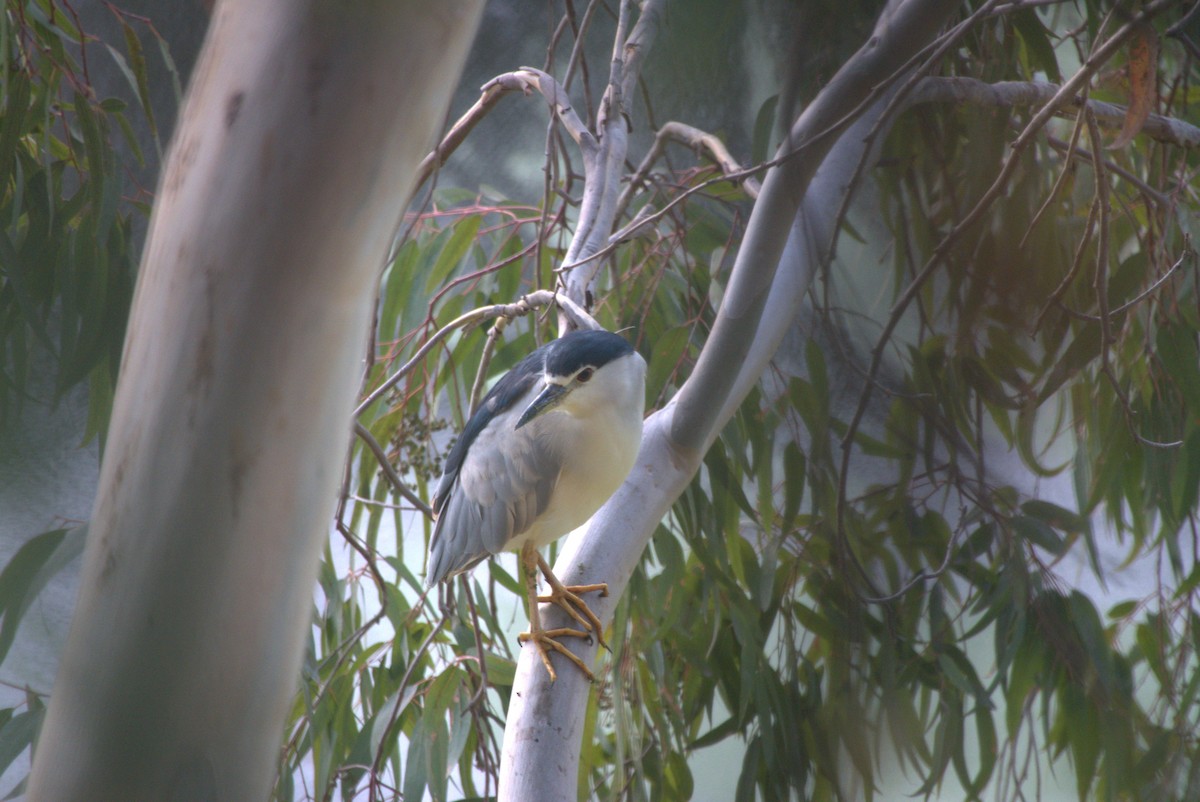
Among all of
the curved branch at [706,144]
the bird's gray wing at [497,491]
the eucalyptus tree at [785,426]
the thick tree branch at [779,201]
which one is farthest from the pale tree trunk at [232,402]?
the bird's gray wing at [497,491]

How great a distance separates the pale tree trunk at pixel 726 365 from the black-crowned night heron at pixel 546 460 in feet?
0.08

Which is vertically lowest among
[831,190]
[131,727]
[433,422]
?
[131,727]

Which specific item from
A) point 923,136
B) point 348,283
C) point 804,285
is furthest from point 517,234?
point 348,283

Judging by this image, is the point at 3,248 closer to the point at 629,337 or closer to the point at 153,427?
the point at 153,427

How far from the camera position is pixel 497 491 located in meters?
0.77

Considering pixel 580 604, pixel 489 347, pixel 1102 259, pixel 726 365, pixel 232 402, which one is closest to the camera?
pixel 232 402

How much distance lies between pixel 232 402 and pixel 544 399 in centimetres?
50

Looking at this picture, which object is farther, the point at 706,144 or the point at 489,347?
the point at 489,347

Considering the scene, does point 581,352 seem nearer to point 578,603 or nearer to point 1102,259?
point 578,603

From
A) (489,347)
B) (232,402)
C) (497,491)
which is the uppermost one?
(489,347)

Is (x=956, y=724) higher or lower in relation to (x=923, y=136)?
lower

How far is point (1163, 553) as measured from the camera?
777 mm

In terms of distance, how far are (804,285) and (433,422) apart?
2.05 feet

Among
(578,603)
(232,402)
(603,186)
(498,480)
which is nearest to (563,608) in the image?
(578,603)
